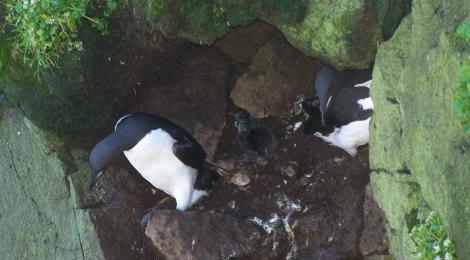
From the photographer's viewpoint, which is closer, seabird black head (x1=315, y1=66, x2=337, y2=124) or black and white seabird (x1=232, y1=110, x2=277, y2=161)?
seabird black head (x1=315, y1=66, x2=337, y2=124)

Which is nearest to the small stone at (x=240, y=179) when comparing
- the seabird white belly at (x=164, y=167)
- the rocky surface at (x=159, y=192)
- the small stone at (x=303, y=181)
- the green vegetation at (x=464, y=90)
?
the rocky surface at (x=159, y=192)

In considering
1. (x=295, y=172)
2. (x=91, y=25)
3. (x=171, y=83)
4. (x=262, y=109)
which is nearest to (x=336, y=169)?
(x=295, y=172)

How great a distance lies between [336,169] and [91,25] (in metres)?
1.90

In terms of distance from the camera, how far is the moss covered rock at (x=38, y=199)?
19.6 ft

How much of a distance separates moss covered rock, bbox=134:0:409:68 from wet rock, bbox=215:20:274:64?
0.89 m

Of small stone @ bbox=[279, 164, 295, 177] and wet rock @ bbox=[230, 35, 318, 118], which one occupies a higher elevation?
wet rock @ bbox=[230, 35, 318, 118]

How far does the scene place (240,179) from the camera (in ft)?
19.8

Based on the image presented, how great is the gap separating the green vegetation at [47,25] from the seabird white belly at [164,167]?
800mm

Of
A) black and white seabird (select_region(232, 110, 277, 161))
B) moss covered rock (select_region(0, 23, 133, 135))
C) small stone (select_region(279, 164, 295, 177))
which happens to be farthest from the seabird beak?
small stone (select_region(279, 164, 295, 177))

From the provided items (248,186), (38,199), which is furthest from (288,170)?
(38,199)

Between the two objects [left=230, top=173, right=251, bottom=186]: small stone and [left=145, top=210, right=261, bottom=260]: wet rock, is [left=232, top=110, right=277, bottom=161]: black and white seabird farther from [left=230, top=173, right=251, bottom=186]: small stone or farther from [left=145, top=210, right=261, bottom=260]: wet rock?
[left=145, top=210, right=261, bottom=260]: wet rock

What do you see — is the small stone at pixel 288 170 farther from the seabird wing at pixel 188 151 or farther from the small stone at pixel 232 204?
the seabird wing at pixel 188 151

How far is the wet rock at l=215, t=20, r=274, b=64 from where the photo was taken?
20.0 ft

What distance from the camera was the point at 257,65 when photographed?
20.8ft
